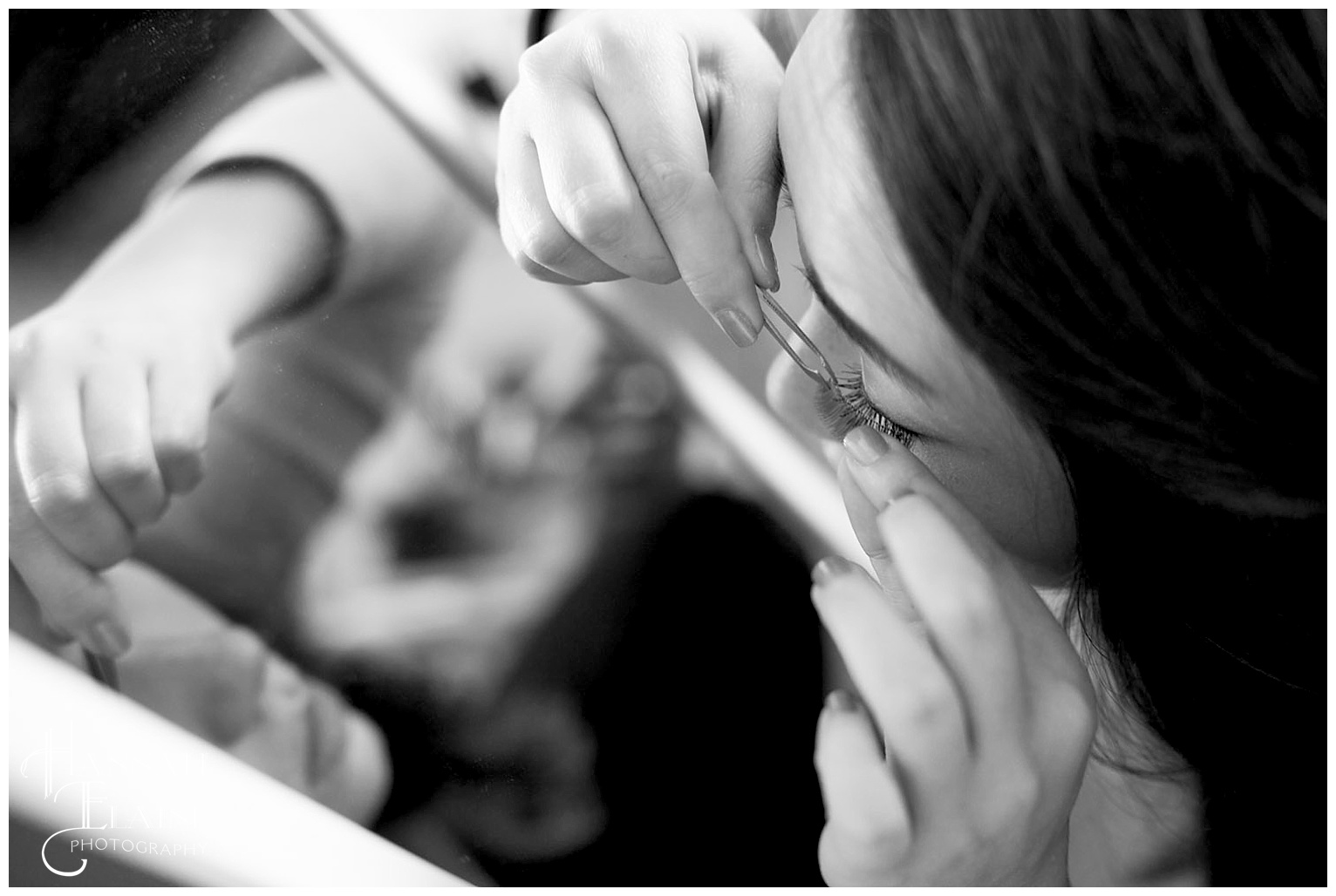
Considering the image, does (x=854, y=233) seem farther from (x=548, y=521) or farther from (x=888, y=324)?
(x=548, y=521)

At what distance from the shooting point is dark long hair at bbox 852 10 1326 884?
379 mm

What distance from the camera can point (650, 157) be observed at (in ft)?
1.47

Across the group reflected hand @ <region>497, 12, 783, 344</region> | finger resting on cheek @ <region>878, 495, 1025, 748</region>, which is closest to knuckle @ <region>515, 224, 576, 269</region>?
reflected hand @ <region>497, 12, 783, 344</region>

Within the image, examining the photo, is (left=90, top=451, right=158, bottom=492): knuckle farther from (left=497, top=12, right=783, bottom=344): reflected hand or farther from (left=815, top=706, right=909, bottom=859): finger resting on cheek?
(left=815, top=706, right=909, bottom=859): finger resting on cheek

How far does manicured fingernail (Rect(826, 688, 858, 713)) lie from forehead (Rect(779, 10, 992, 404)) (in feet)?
Result: 0.49

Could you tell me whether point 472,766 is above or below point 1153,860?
above

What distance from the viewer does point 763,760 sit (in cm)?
54

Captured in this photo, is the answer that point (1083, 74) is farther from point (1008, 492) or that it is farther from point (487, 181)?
point (487, 181)

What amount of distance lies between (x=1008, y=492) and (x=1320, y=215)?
0.56ft

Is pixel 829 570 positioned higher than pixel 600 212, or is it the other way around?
pixel 600 212

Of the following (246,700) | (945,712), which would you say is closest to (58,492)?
(246,700)

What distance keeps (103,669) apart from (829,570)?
39 centimetres

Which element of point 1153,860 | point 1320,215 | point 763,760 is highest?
point 1320,215

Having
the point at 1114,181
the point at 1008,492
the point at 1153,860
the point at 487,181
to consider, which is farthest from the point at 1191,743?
the point at 487,181
